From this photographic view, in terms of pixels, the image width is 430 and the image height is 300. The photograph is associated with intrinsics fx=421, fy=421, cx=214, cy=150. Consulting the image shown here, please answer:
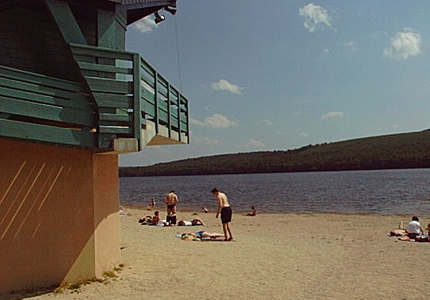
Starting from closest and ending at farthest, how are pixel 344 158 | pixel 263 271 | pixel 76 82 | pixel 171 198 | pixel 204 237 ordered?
pixel 76 82, pixel 263 271, pixel 204 237, pixel 171 198, pixel 344 158

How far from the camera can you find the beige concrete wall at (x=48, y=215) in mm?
6750

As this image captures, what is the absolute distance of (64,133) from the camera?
6.17 m

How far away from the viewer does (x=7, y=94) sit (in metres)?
5.56

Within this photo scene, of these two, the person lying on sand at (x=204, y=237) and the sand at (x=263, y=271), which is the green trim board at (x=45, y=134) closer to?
the sand at (x=263, y=271)

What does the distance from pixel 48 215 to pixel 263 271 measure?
4.31m

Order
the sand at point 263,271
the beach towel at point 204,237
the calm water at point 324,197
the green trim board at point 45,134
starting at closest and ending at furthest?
the green trim board at point 45,134
the sand at point 263,271
the beach towel at point 204,237
the calm water at point 324,197

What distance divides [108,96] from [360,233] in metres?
12.9

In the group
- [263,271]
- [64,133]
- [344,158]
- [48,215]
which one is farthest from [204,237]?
[344,158]

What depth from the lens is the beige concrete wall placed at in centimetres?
675

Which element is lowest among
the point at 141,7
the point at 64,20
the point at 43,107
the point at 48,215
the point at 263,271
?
the point at 263,271

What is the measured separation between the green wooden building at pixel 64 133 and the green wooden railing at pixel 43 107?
15 mm

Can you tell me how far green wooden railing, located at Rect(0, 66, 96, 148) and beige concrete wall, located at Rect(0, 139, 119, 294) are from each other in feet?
2.94

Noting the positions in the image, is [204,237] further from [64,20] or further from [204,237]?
[64,20]

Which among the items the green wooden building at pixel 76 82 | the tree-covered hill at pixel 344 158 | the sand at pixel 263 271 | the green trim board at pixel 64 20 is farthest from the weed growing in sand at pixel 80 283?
the tree-covered hill at pixel 344 158
